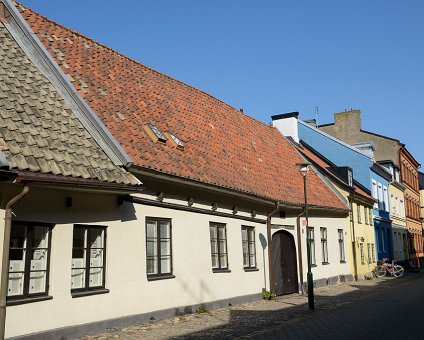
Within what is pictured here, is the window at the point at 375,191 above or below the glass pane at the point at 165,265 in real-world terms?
above

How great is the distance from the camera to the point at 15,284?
337 inches

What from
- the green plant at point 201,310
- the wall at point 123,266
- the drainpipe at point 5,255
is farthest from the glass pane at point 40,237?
the green plant at point 201,310

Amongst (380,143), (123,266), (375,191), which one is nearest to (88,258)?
(123,266)

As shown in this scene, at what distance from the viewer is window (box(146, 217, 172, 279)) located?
39.1 ft

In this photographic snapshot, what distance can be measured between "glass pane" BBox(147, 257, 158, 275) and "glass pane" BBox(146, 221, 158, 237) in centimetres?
60

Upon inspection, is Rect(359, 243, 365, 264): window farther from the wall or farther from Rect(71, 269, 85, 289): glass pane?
Rect(71, 269, 85, 289): glass pane

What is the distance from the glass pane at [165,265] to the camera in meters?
12.4

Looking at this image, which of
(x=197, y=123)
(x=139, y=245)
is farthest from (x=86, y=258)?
(x=197, y=123)

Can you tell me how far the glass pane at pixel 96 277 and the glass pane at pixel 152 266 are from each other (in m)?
1.67

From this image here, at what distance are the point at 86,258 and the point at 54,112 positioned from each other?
3.37 meters

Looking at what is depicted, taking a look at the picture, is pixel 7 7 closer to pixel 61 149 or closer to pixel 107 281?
pixel 61 149

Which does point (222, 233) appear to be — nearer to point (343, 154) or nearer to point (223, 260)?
point (223, 260)

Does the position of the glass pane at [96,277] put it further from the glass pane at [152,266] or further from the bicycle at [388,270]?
the bicycle at [388,270]

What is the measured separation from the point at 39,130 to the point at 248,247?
30.2 ft
